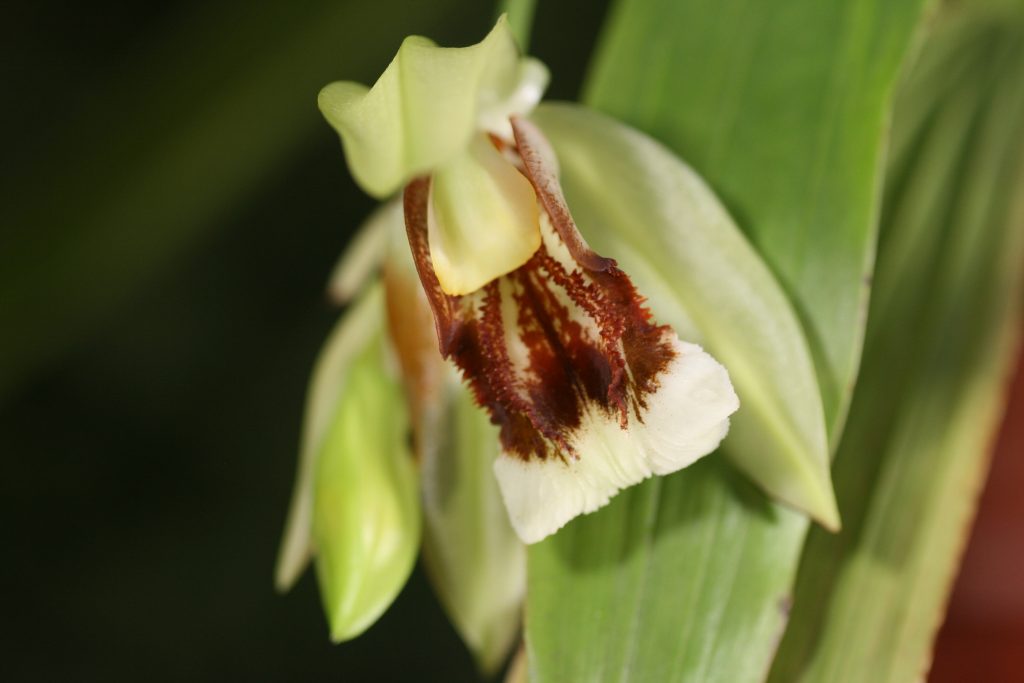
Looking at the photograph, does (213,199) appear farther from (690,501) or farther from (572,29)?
(690,501)

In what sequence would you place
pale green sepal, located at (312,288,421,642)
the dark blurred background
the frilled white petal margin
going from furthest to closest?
the dark blurred background, pale green sepal, located at (312,288,421,642), the frilled white petal margin

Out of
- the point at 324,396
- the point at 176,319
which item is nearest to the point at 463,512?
the point at 324,396

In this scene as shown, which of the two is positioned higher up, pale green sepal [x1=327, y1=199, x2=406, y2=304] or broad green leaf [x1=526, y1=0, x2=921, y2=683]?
pale green sepal [x1=327, y1=199, x2=406, y2=304]

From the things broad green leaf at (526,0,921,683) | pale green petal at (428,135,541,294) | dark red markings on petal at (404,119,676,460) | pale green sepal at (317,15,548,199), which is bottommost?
broad green leaf at (526,0,921,683)

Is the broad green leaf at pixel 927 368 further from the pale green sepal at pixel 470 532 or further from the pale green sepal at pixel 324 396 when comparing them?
the pale green sepal at pixel 324 396

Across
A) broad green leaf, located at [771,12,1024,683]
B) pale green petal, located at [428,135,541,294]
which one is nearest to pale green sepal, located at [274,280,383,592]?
pale green petal, located at [428,135,541,294]

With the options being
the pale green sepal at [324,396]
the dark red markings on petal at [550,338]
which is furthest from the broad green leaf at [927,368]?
the pale green sepal at [324,396]

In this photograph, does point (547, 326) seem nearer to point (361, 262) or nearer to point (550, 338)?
point (550, 338)

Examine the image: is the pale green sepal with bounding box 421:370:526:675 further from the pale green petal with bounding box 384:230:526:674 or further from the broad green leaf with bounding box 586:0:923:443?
the broad green leaf with bounding box 586:0:923:443
